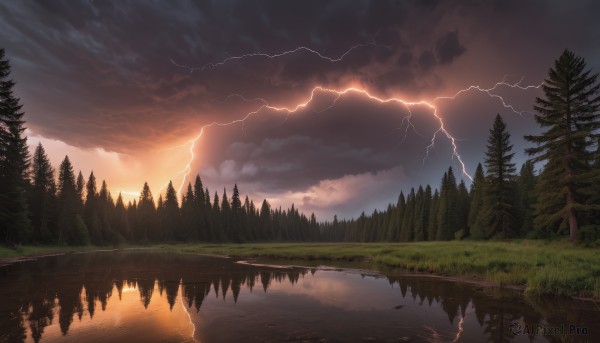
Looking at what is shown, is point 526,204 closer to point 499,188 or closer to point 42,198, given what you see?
point 499,188

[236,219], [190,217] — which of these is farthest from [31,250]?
[236,219]

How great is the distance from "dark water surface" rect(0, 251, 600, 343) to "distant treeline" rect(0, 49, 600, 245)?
24053 millimetres

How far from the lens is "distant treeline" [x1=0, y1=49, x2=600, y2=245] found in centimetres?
3369

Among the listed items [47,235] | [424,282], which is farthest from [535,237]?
[47,235]

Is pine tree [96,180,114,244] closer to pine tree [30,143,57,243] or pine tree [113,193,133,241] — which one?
pine tree [113,193,133,241]

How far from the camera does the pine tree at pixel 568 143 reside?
3253 centimetres

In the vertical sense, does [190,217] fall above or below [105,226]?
above

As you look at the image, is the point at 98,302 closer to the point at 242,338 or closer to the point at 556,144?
the point at 242,338

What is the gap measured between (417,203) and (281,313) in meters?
88.8

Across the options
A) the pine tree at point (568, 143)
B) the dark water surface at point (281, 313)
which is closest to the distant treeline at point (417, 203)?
the pine tree at point (568, 143)

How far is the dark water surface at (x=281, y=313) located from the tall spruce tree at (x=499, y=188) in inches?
1414

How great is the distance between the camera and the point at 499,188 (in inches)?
1993

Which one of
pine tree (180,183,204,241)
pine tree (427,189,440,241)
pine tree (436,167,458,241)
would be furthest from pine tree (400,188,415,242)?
pine tree (180,183,204,241)

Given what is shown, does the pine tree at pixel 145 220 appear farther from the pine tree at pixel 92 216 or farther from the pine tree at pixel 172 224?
the pine tree at pixel 92 216
